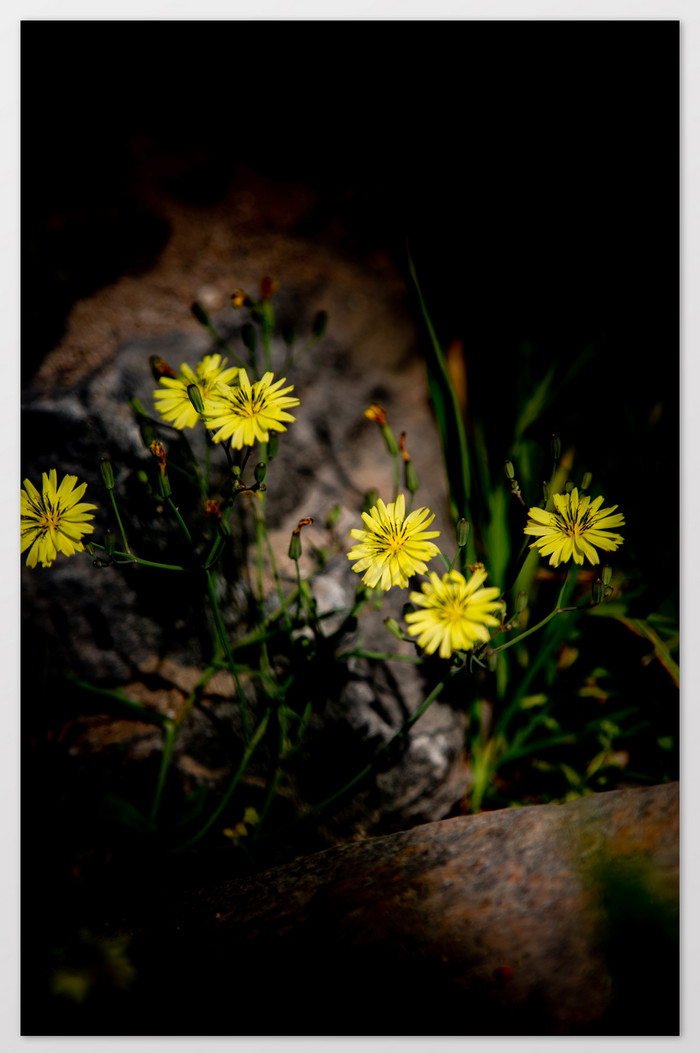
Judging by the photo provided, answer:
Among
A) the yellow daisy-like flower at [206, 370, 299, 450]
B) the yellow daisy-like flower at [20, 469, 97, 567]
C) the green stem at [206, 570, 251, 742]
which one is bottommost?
the green stem at [206, 570, 251, 742]

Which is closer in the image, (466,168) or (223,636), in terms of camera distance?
(223,636)

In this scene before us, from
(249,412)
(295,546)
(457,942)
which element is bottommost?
(457,942)

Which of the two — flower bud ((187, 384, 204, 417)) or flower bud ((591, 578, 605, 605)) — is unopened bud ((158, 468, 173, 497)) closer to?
flower bud ((187, 384, 204, 417))

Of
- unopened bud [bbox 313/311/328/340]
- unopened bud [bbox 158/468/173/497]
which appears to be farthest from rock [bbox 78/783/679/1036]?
unopened bud [bbox 313/311/328/340]

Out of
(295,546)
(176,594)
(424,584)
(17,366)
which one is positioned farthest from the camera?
(176,594)

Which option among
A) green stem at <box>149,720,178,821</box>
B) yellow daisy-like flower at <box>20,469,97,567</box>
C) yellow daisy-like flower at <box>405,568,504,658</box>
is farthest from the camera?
green stem at <box>149,720,178,821</box>

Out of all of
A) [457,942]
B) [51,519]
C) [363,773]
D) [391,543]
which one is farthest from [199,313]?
[457,942]

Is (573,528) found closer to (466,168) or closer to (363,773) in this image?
(363,773)
